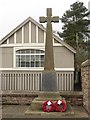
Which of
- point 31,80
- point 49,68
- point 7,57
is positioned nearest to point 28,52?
point 7,57

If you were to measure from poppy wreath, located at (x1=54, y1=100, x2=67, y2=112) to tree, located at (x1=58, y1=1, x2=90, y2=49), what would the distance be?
30.8m

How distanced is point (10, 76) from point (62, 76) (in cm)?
388

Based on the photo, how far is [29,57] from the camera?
2288 cm

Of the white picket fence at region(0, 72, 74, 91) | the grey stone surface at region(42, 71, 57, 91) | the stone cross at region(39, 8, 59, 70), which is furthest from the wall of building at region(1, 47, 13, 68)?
the grey stone surface at region(42, 71, 57, 91)

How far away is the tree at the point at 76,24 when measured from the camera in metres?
42.2

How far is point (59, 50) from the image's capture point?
22.9m

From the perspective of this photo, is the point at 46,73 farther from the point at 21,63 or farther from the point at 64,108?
the point at 21,63

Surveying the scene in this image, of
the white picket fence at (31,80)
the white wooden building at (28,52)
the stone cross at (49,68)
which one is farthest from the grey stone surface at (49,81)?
the white wooden building at (28,52)

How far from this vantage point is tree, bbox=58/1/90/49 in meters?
42.2

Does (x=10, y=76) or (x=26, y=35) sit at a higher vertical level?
(x=26, y=35)

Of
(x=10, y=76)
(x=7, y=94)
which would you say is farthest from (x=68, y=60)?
(x=7, y=94)

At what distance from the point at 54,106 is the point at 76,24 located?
109ft

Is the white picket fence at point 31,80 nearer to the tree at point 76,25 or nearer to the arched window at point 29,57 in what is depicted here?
the arched window at point 29,57

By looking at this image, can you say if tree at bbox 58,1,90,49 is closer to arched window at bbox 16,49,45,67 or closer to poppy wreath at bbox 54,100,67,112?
arched window at bbox 16,49,45,67
